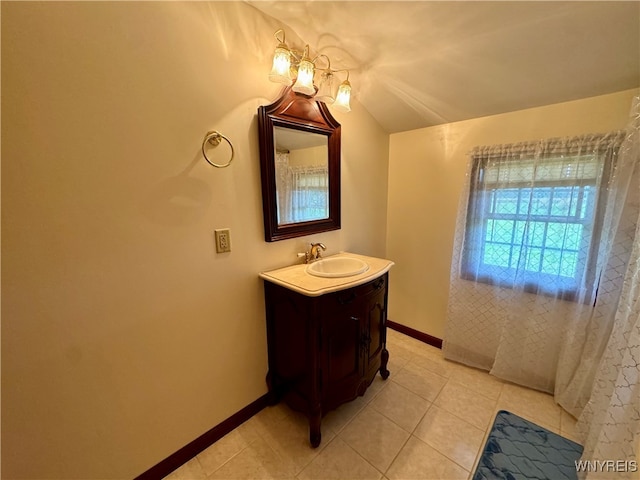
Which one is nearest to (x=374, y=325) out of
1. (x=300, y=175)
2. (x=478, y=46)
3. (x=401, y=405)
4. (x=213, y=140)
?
(x=401, y=405)

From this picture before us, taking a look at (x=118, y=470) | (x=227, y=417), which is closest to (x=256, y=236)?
(x=227, y=417)

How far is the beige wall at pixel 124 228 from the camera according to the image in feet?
2.69

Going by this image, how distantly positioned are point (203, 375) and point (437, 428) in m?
1.36

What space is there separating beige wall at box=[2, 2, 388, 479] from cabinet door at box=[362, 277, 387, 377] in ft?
2.20

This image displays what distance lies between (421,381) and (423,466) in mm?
621

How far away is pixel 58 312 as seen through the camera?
0.90 metres

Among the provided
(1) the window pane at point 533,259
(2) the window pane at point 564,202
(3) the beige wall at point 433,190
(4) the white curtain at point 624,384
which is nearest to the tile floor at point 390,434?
(4) the white curtain at point 624,384

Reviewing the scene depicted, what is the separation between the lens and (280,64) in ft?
3.96

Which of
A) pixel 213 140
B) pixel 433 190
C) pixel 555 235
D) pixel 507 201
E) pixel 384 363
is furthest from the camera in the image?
pixel 433 190

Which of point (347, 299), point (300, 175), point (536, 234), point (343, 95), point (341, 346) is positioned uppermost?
point (343, 95)

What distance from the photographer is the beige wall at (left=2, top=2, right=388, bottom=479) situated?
2.69ft

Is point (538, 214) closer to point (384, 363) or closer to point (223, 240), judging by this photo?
point (384, 363)

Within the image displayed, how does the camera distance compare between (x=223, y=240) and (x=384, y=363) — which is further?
(x=384, y=363)

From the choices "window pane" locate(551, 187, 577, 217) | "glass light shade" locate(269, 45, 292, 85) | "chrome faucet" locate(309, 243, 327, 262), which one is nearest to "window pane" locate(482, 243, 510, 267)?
"window pane" locate(551, 187, 577, 217)
